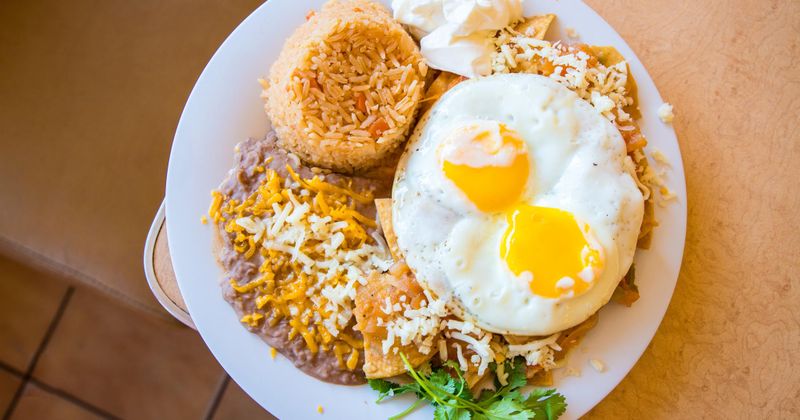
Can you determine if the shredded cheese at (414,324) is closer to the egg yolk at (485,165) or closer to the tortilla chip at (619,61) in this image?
the egg yolk at (485,165)

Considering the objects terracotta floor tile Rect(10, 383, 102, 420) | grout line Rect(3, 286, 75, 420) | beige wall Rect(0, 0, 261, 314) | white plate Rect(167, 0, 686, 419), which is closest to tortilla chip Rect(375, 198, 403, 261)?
white plate Rect(167, 0, 686, 419)

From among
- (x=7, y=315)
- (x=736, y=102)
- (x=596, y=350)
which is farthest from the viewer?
(x=7, y=315)

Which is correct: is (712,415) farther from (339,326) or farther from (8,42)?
(8,42)

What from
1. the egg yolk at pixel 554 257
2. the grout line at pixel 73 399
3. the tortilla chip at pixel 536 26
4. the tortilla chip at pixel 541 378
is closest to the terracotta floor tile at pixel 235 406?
the grout line at pixel 73 399

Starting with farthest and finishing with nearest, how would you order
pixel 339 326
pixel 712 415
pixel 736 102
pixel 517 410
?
pixel 736 102, pixel 712 415, pixel 339 326, pixel 517 410

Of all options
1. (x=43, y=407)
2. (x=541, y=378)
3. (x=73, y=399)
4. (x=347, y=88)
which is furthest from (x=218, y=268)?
(x=43, y=407)

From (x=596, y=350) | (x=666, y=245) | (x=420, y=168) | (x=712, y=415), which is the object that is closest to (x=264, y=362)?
(x=420, y=168)
